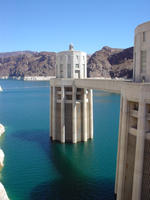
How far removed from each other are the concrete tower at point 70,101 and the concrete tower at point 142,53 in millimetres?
16374

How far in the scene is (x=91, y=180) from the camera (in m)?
22.0

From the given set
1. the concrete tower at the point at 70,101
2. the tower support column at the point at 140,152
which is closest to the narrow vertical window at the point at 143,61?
the tower support column at the point at 140,152

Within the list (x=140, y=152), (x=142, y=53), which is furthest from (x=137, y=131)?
(x=142, y=53)

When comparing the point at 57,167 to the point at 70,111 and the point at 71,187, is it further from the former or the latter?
the point at 70,111

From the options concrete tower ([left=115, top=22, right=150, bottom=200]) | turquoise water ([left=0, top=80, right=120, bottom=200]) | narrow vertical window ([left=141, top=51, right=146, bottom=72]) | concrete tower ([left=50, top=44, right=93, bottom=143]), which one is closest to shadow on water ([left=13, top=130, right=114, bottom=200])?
turquoise water ([left=0, top=80, right=120, bottom=200])

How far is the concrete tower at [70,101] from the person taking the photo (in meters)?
31.9

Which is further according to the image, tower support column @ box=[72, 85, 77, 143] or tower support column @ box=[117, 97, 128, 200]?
tower support column @ box=[72, 85, 77, 143]

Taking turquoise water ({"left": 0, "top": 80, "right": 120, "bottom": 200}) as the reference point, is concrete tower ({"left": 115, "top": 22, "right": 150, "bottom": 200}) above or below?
above

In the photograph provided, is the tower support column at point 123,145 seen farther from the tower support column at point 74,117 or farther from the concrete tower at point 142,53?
the tower support column at point 74,117

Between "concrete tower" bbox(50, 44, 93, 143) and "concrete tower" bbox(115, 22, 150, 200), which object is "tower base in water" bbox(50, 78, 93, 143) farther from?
"concrete tower" bbox(115, 22, 150, 200)

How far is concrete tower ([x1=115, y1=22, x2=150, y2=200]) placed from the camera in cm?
1400

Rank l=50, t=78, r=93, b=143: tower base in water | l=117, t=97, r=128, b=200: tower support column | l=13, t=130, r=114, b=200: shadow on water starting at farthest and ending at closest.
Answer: l=50, t=78, r=93, b=143: tower base in water, l=13, t=130, r=114, b=200: shadow on water, l=117, t=97, r=128, b=200: tower support column

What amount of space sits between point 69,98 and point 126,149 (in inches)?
706

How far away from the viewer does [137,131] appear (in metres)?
14.3
